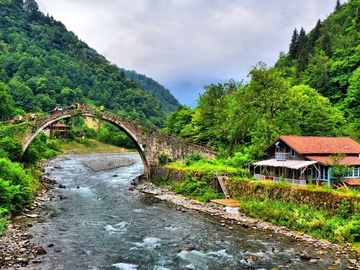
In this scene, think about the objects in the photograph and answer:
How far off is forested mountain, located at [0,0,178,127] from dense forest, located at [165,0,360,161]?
63103mm

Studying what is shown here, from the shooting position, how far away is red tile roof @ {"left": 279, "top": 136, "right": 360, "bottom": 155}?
28016mm

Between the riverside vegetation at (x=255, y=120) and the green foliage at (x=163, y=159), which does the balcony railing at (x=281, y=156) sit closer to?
the riverside vegetation at (x=255, y=120)

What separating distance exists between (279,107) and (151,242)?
75.9 feet

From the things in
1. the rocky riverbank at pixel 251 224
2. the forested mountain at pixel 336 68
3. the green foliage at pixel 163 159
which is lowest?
the rocky riverbank at pixel 251 224

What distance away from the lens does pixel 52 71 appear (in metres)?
136

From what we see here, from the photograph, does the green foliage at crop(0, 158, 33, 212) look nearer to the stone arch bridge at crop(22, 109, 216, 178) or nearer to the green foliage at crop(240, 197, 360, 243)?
the green foliage at crop(240, 197, 360, 243)

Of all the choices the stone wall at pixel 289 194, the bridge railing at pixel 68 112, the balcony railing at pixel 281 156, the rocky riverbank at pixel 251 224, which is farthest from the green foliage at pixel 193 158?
the balcony railing at pixel 281 156

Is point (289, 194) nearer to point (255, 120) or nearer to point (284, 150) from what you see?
point (284, 150)

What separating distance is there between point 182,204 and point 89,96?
119 meters

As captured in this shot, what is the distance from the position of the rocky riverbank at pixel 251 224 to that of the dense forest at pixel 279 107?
28.7 feet

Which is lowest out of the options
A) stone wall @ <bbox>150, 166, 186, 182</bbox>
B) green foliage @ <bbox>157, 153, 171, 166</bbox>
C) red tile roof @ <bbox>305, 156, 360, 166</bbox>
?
stone wall @ <bbox>150, 166, 186, 182</bbox>

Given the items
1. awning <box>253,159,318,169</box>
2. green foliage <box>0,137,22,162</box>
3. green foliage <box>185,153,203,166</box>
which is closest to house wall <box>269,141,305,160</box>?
awning <box>253,159,318,169</box>

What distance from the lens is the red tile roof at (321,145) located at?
28.0m

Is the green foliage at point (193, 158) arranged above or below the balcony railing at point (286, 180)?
above
